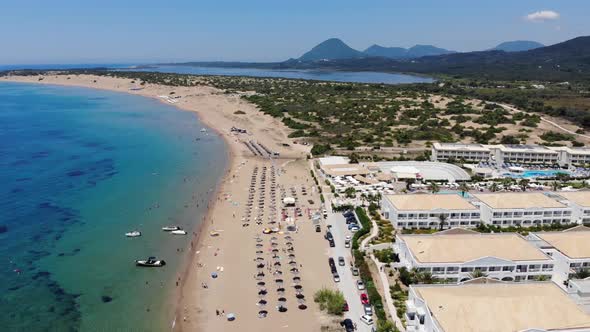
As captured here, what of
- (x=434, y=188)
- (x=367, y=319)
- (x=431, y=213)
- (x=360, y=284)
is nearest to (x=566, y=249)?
(x=431, y=213)

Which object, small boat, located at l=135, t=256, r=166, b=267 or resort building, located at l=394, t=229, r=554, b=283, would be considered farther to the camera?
small boat, located at l=135, t=256, r=166, b=267

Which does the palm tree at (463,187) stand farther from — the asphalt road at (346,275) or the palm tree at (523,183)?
the asphalt road at (346,275)

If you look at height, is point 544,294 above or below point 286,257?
above

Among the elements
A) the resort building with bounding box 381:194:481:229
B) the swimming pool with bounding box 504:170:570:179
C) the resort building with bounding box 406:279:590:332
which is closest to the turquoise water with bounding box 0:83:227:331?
the resort building with bounding box 406:279:590:332

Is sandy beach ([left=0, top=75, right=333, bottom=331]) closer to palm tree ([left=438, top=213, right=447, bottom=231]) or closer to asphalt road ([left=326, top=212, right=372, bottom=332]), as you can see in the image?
asphalt road ([left=326, top=212, right=372, bottom=332])

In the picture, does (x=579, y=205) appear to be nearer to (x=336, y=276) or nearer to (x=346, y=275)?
(x=346, y=275)

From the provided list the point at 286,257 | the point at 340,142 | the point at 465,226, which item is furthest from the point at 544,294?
the point at 340,142

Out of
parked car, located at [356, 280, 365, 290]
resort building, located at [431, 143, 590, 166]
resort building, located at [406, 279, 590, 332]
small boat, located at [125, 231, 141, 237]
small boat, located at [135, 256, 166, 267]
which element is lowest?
small boat, located at [135, 256, 166, 267]

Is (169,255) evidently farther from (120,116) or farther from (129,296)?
(120,116)
